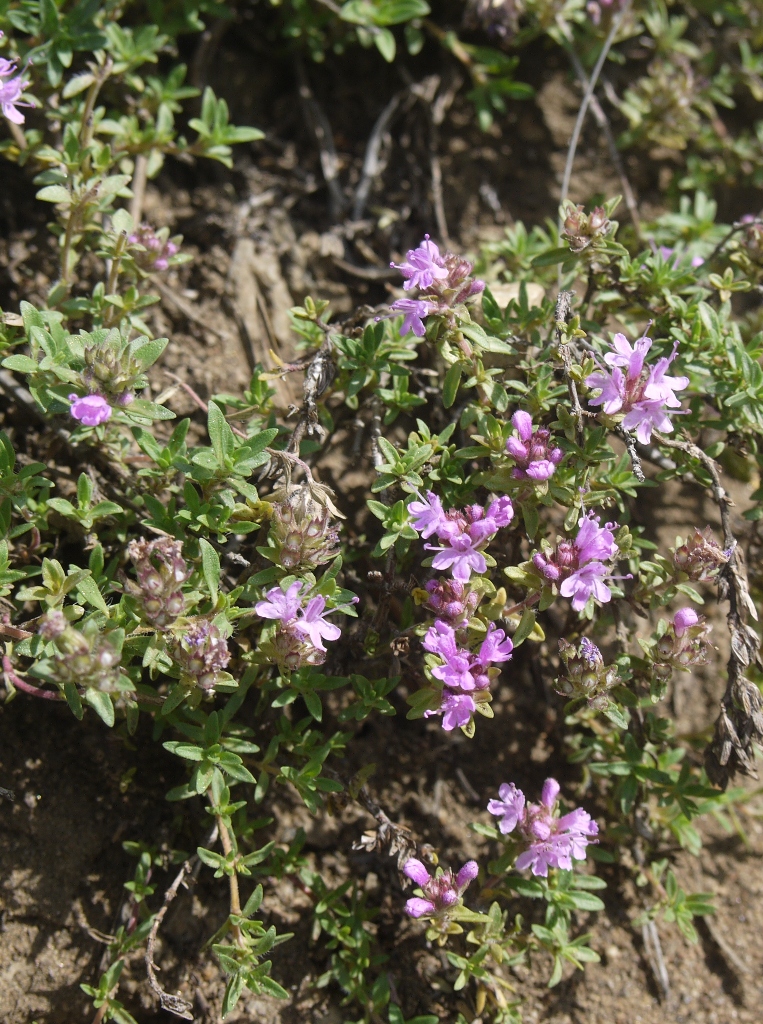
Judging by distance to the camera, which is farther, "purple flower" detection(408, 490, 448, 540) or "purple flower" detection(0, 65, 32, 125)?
"purple flower" detection(0, 65, 32, 125)

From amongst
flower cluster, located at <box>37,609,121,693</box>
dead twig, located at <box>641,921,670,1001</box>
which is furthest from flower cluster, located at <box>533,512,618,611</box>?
dead twig, located at <box>641,921,670,1001</box>

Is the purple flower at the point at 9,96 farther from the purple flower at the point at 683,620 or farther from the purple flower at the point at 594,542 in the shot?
the purple flower at the point at 683,620

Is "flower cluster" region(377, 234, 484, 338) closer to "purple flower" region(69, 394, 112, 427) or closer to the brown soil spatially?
the brown soil

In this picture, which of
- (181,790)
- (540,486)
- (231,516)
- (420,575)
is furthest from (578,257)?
(181,790)

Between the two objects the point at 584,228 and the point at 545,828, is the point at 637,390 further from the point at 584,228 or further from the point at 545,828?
the point at 545,828

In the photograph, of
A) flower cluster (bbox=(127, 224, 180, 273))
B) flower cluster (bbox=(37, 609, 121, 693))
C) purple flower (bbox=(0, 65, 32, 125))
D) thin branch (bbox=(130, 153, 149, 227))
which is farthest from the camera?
thin branch (bbox=(130, 153, 149, 227))
